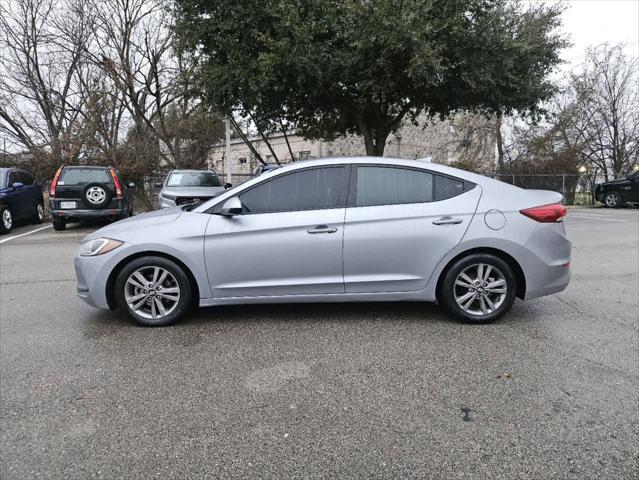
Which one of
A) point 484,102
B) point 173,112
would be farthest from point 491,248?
point 173,112

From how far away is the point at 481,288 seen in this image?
4258 millimetres

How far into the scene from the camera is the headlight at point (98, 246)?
4184mm

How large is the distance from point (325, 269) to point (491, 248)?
1572 millimetres

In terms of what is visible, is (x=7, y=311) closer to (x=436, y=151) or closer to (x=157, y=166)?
(x=157, y=166)

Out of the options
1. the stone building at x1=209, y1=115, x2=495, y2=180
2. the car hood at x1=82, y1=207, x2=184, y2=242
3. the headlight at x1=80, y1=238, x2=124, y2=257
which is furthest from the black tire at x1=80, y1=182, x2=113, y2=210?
the stone building at x1=209, y1=115, x2=495, y2=180

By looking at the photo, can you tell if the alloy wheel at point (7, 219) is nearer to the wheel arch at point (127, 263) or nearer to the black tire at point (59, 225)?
the black tire at point (59, 225)

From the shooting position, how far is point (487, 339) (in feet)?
12.9

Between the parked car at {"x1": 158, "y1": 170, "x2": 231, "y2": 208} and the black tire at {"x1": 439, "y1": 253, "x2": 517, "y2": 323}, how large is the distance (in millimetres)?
7307

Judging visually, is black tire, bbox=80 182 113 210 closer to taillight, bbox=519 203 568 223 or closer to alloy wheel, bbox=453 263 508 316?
alloy wheel, bbox=453 263 508 316

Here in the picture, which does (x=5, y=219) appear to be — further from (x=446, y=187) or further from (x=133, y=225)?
(x=446, y=187)

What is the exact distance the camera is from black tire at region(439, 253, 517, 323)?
13.9ft

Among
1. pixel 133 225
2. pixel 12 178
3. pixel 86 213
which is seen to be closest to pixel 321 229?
pixel 133 225

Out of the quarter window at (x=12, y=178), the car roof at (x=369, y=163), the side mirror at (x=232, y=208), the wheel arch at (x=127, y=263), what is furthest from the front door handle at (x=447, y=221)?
the quarter window at (x=12, y=178)

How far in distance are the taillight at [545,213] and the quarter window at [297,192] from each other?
5.88 feet
